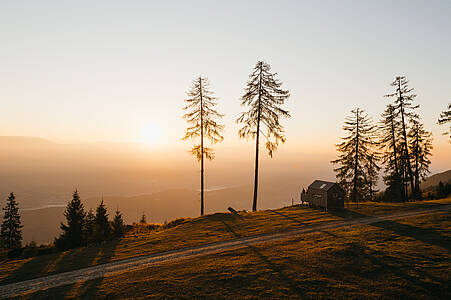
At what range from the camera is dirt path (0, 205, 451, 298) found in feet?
36.9

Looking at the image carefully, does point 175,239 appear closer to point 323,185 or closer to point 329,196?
point 329,196

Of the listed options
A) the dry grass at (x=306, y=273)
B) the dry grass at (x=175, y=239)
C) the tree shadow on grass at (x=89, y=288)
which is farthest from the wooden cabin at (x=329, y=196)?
the tree shadow on grass at (x=89, y=288)

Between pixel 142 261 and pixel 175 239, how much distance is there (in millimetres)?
4457

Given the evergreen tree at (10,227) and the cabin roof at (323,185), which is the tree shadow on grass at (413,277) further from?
the evergreen tree at (10,227)

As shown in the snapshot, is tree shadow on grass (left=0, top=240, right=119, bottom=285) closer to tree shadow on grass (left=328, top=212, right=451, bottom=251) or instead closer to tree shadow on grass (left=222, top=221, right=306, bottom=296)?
tree shadow on grass (left=222, top=221, right=306, bottom=296)

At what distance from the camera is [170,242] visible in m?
17.1

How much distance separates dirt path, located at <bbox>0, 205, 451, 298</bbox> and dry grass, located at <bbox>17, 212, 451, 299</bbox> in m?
0.85

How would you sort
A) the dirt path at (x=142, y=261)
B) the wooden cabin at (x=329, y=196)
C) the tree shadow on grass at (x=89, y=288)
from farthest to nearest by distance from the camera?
the wooden cabin at (x=329, y=196) → the dirt path at (x=142, y=261) → the tree shadow on grass at (x=89, y=288)

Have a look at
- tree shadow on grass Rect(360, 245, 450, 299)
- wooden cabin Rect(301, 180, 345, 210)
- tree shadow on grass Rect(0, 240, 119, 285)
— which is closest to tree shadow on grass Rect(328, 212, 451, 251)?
tree shadow on grass Rect(360, 245, 450, 299)

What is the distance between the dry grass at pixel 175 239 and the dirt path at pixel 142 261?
0.94 meters

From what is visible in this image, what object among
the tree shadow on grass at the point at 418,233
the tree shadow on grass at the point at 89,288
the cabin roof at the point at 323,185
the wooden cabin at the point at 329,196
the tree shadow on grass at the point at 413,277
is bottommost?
the tree shadow on grass at the point at 89,288

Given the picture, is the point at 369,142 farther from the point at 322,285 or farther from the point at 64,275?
the point at 64,275

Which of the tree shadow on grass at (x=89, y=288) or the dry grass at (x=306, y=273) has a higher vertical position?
the dry grass at (x=306, y=273)

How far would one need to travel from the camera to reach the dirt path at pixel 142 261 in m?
11.2
